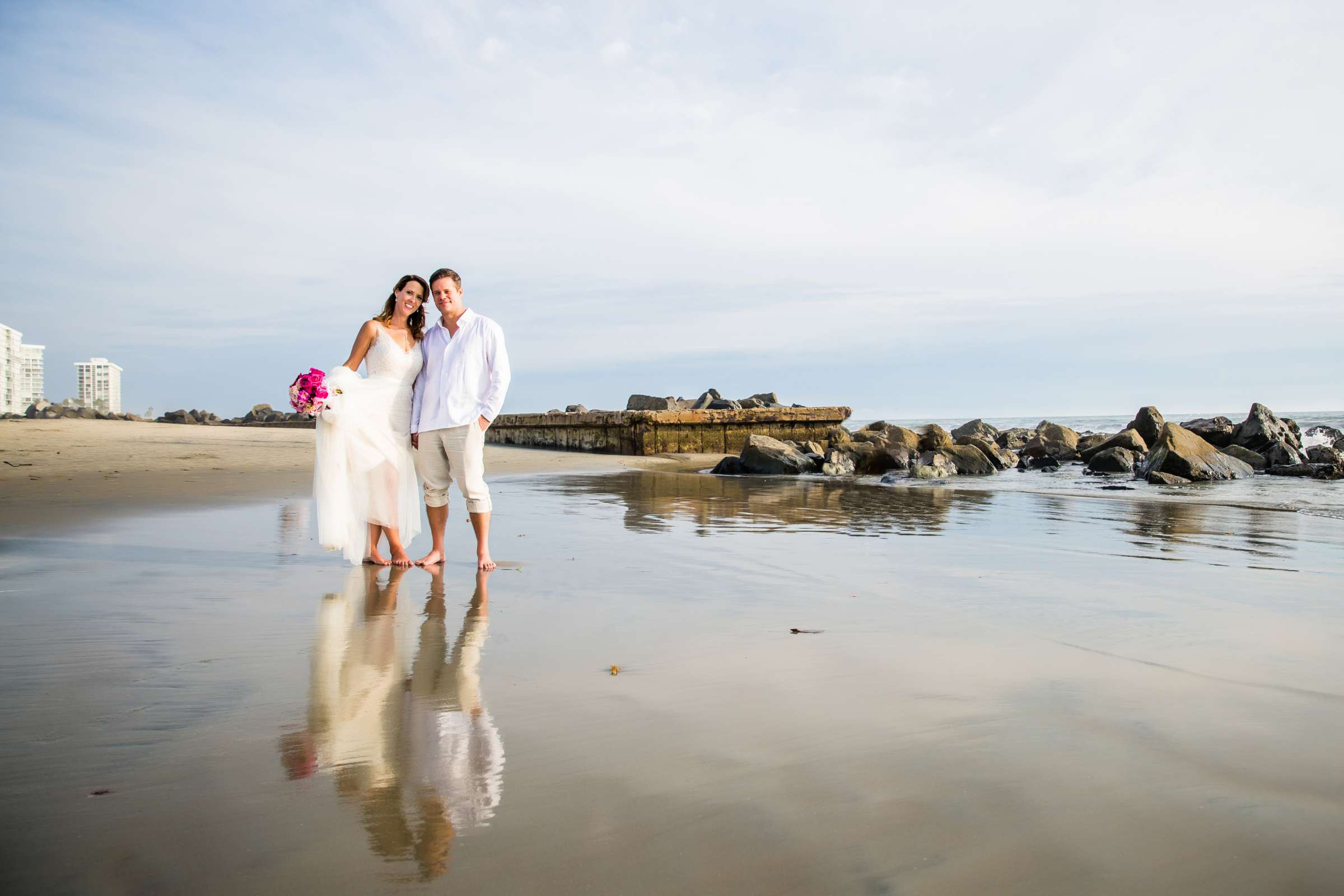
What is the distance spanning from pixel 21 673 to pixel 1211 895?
3121 mm

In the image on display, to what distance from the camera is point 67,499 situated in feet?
25.5

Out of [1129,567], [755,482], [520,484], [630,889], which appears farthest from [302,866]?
[755,482]

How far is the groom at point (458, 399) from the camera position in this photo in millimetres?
5031

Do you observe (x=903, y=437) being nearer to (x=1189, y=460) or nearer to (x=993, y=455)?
(x=993, y=455)

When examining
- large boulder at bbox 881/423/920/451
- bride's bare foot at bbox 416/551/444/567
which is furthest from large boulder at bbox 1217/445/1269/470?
bride's bare foot at bbox 416/551/444/567

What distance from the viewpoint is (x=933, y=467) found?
45.0 feet

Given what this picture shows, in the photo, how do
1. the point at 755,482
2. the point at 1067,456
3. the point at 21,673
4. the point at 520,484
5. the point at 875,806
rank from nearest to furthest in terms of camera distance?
the point at 875,806, the point at 21,673, the point at 520,484, the point at 755,482, the point at 1067,456

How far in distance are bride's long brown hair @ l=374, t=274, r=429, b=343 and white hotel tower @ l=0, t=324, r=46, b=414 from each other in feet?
208

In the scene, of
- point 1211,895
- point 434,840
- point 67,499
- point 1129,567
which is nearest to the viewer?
point 1211,895

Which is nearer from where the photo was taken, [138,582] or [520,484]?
[138,582]

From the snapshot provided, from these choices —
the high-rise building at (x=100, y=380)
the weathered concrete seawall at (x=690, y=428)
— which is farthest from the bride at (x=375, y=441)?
the high-rise building at (x=100, y=380)

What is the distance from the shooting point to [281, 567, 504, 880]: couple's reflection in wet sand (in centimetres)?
170

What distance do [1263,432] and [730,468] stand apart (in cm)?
1013

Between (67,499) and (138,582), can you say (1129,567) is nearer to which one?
(138,582)
